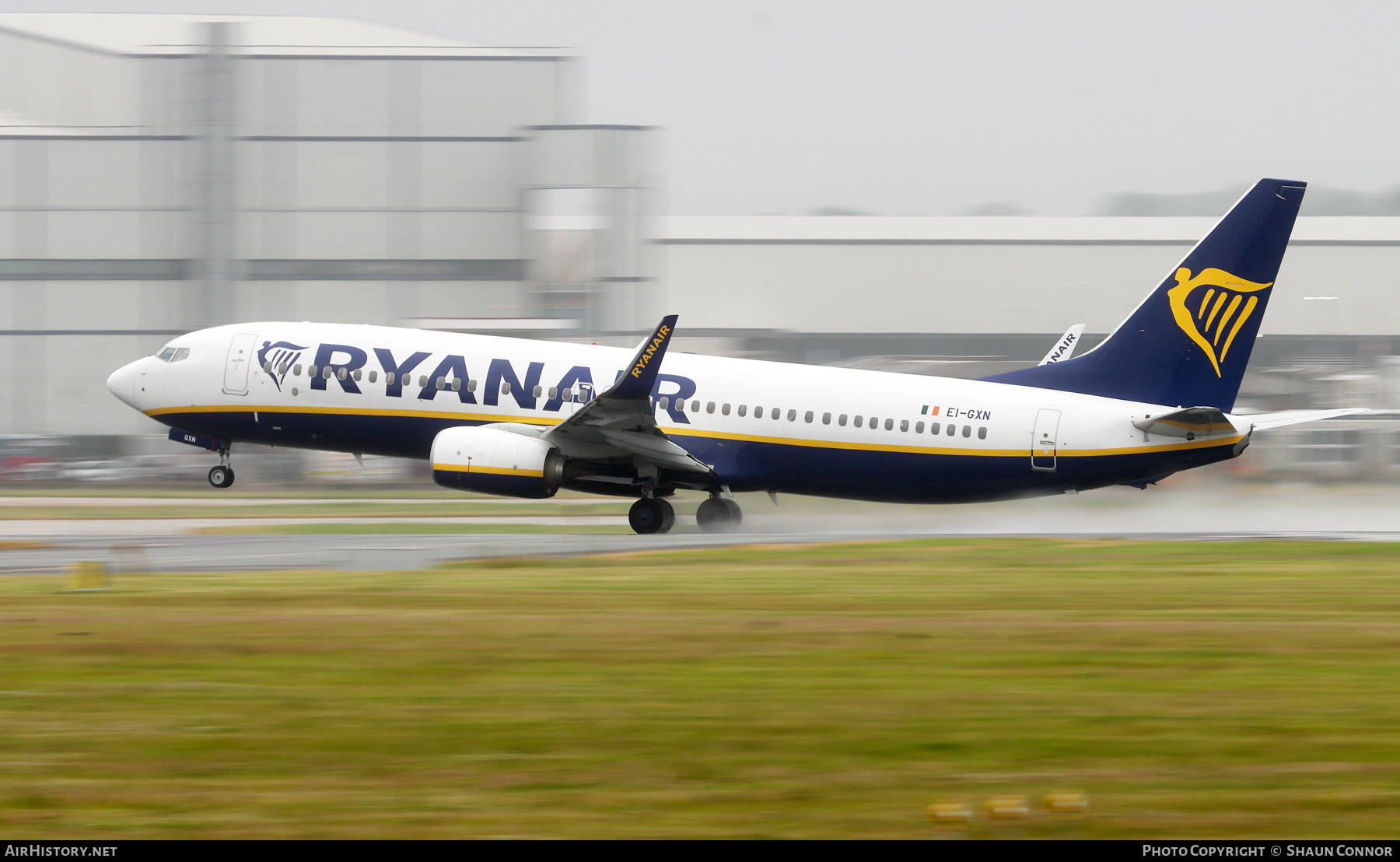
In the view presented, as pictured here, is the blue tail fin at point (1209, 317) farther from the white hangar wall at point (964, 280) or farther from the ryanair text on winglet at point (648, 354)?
the white hangar wall at point (964, 280)

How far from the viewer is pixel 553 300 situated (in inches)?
2239

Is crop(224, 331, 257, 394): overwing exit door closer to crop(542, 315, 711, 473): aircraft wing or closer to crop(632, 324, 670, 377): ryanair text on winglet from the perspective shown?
crop(542, 315, 711, 473): aircraft wing

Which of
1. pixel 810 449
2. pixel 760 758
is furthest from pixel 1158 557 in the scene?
pixel 760 758

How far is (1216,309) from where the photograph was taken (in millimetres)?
26141

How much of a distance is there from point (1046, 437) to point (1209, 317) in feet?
12.1

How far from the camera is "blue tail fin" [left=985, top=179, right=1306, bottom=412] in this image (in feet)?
84.7

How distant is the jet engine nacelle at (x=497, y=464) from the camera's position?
26312 millimetres

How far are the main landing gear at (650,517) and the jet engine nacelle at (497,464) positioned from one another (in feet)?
6.55

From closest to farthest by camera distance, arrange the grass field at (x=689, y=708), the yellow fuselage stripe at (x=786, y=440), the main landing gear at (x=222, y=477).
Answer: the grass field at (x=689, y=708) < the yellow fuselage stripe at (x=786, y=440) < the main landing gear at (x=222, y=477)

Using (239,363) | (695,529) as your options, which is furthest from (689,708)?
(239,363)

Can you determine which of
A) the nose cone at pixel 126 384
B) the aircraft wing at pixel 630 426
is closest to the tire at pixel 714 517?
the aircraft wing at pixel 630 426

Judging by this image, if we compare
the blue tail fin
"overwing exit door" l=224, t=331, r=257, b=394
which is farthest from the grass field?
"overwing exit door" l=224, t=331, r=257, b=394

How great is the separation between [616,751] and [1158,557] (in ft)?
50.0

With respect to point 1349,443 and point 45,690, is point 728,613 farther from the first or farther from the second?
point 1349,443
